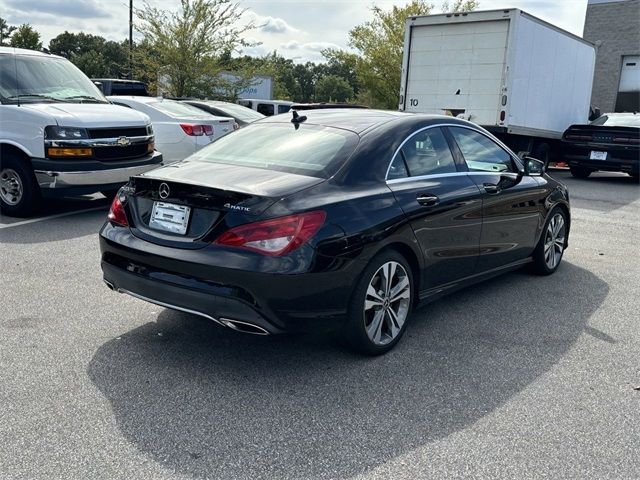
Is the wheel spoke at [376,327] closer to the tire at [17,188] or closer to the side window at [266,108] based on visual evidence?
the tire at [17,188]

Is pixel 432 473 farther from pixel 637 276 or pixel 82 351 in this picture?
pixel 637 276

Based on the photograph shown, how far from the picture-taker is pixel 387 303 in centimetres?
392

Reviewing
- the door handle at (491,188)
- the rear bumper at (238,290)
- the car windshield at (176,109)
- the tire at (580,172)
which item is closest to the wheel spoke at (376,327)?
the rear bumper at (238,290)

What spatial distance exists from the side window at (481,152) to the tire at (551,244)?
86cm

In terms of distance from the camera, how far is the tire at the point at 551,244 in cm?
592

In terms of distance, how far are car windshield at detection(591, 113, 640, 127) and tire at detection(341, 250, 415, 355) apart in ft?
41.4

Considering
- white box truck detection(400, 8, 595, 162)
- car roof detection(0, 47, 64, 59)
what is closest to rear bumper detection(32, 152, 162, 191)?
car roof detection(0, 47, 64, 59)

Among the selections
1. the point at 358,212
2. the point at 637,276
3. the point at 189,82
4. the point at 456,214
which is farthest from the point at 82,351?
the point at 189,82

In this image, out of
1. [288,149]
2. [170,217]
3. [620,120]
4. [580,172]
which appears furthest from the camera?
[580,172]

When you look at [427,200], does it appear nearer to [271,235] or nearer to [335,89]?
[271,235]

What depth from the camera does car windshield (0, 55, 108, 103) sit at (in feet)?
25.5

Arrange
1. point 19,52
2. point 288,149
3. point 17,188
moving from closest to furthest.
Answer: point 288,149
point 17,188
point 19,52

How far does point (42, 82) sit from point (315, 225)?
20.6 feet

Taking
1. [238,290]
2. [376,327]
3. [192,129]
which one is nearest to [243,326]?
[238,290]
